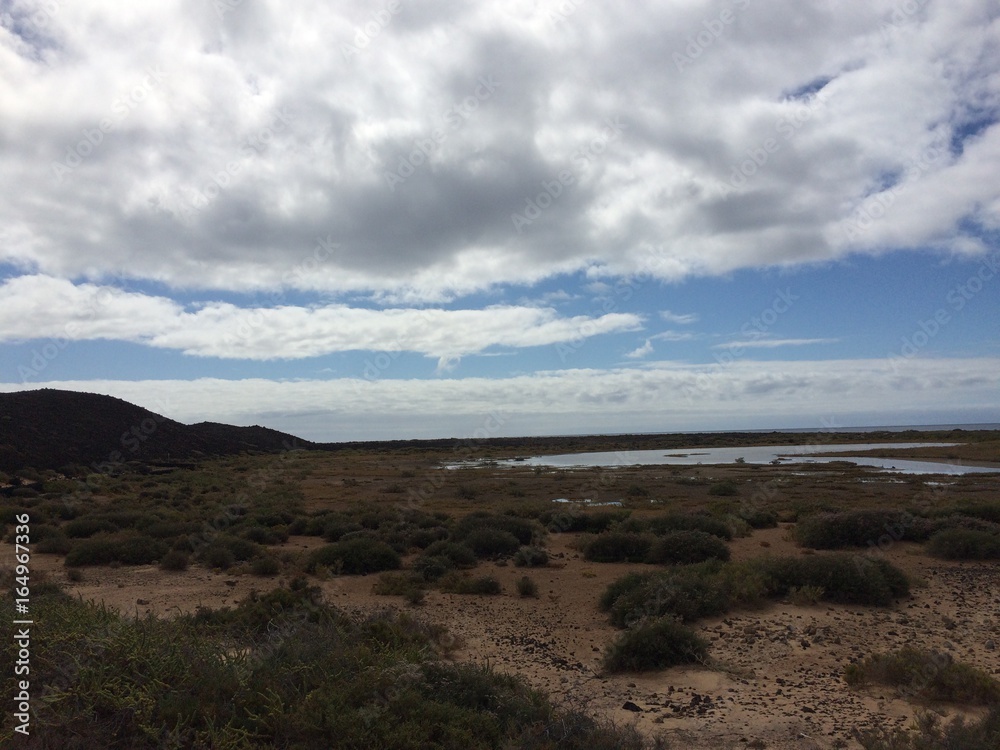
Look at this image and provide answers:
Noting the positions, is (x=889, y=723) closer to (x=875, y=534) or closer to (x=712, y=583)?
(x=712, y=583)

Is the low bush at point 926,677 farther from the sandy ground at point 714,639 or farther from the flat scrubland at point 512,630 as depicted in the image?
the sandy ground at point 714,639

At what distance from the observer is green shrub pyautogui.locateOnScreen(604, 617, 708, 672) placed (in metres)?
8.96

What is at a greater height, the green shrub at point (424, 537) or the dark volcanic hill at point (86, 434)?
the dark volcanic hill at point (86, 434)

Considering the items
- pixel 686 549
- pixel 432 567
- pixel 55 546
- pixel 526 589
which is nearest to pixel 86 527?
pixel 55 546

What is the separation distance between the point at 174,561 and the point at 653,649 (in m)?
12.4

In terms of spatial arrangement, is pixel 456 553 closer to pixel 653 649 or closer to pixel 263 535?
pixel 263 535

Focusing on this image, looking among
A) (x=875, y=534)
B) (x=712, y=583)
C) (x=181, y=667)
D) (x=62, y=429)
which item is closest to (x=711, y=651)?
(x=712, y=583)

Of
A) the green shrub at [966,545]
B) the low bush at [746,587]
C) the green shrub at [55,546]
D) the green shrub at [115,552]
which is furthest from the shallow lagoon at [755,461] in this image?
the green shrub at [55,546]

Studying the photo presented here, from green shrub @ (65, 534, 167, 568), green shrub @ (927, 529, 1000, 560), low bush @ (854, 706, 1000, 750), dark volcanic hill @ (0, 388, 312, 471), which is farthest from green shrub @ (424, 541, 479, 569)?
dark volcanic hill @ (0, 388, 312, 471)

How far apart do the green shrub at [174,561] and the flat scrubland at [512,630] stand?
61 millimetres

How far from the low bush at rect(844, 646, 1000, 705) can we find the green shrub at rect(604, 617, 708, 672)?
1951 millimetres

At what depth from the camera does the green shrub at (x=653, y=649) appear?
29.4 feet

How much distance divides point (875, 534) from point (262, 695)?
16435 mm

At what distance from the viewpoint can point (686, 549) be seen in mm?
15195
